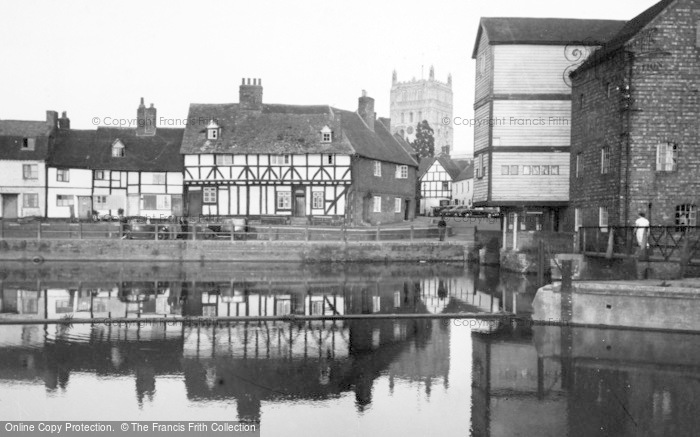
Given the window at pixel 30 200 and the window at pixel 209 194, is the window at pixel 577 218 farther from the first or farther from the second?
the window at pixel 30 200

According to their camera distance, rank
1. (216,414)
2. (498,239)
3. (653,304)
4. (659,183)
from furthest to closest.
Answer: (498,239) < (659,183) < (653,304) < (216,414)

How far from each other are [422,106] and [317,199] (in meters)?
104

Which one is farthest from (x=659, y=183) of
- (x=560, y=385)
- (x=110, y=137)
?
(x=110, y=137)

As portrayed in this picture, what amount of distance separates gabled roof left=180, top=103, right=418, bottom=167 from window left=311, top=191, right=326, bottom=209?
2.80 metres

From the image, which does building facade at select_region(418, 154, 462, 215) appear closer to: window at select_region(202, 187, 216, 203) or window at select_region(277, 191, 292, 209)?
window at select_region(277, 191, 292, 209)

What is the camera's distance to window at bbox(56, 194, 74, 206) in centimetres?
4650

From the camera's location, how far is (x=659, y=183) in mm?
24391

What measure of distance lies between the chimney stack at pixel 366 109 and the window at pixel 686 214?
29304mm

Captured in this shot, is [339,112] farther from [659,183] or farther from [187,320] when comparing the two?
[187,320]

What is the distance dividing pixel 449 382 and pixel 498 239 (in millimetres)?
22190

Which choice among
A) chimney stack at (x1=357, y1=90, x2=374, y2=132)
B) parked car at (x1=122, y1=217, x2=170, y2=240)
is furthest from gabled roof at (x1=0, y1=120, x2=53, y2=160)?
chimney stack at (x1=357, y1=90, x2=374, y2=132)

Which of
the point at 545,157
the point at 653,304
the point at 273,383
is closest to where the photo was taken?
the point at 273,383

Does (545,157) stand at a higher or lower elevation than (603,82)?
lower

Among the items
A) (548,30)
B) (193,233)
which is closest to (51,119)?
(193,233)
